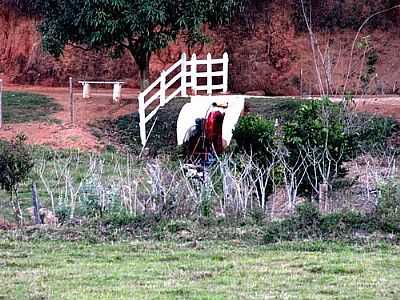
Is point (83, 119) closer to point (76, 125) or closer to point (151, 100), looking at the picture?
point (76, 125)

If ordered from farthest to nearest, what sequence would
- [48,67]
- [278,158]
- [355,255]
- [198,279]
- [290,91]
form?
1. [48,67]
2. [290,91]
3. [278,158]
4. [355,255]
5. [198,279]

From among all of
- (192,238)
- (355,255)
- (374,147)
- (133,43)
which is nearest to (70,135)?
(133,43)

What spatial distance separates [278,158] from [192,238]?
3519 millimetres

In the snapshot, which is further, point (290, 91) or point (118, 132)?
point (290, 91)

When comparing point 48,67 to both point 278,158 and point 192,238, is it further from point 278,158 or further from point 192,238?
point 192,238

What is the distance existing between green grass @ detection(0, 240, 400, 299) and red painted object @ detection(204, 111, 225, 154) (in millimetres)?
9793

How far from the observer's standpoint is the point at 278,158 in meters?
15.5

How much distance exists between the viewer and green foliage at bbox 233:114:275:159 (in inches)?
642

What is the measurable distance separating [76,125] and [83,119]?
78cm

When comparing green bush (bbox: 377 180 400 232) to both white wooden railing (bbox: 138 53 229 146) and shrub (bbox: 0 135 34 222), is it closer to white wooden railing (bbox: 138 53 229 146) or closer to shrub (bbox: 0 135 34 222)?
shrub (bbox: 0 135 34 222)

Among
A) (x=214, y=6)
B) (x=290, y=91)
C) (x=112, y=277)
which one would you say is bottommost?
(x=112, y=277)

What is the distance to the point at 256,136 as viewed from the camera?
16.5 meters

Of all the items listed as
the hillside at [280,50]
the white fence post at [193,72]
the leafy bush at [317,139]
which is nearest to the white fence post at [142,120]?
the white fence post at [193,72]

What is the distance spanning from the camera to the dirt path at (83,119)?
80.6ft
